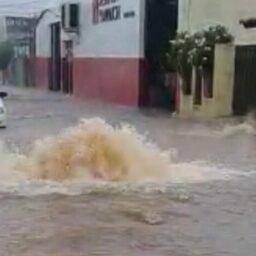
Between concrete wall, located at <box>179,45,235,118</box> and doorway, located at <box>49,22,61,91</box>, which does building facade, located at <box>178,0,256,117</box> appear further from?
doorway, located at <box>49,22,61,91</box>

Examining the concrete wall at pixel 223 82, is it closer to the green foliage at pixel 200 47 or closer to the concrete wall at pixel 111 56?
the green foliage at pixel 200 47

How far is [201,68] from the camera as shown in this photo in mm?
29078

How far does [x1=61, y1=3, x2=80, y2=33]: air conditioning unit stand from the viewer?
47.5 m

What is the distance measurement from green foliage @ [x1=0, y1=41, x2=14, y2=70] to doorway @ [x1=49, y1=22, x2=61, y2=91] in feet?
37.6

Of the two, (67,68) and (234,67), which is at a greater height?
(234,67)

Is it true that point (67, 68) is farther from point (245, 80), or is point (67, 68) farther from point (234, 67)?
point (245, 80)

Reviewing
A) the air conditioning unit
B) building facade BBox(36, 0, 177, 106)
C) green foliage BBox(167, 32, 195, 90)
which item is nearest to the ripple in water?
green foliage BBox(167, 32, 195, 90)

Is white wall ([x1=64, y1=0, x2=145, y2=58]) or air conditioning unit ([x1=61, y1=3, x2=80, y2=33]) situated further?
air conditioning unit ([x1=61, y1=3, x2=80, y2=33])

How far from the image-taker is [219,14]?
96.0ft

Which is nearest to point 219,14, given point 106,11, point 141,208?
point 106,11

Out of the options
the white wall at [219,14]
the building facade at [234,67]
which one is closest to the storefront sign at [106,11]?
the white wall at [219,14]

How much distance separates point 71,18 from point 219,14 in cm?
1980

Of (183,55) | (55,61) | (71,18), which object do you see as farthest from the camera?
(55,61)

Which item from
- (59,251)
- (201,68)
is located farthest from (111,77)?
(59,251)
